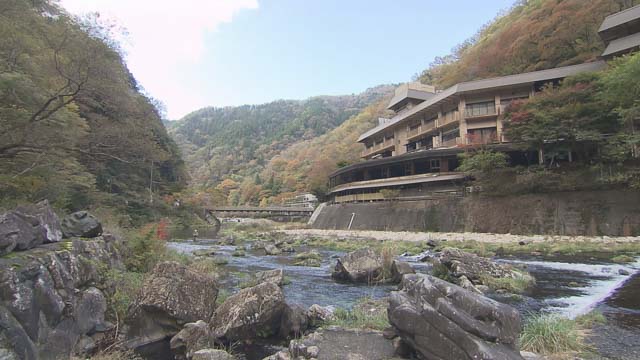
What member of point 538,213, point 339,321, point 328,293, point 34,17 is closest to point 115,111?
point 34,17

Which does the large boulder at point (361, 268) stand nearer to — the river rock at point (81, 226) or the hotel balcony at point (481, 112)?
the river rock at point (81, 226)

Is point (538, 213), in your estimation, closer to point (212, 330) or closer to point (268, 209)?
point (212, 330)

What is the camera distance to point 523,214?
25641mm

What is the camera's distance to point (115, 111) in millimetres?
14039

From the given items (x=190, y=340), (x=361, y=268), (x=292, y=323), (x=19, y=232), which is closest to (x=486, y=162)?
(x=361, y=268)

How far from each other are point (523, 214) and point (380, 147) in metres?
32.1

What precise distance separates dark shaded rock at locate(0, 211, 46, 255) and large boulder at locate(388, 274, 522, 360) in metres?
5.96

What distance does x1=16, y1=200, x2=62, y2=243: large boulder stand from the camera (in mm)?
6828

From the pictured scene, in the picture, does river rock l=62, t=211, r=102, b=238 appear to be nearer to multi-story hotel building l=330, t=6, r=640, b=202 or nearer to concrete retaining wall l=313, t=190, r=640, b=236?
concrete retaining wall l=313, t=190, r=640, b=236

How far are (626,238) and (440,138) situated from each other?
80.2 feet

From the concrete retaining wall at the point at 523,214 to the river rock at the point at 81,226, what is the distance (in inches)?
1002

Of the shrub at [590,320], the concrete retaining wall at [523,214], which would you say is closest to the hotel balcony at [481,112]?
the concrete retaining wall at [523,214]

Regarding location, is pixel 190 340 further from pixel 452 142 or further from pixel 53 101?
pixel 452 142

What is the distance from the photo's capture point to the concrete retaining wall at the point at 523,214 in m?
21.7
